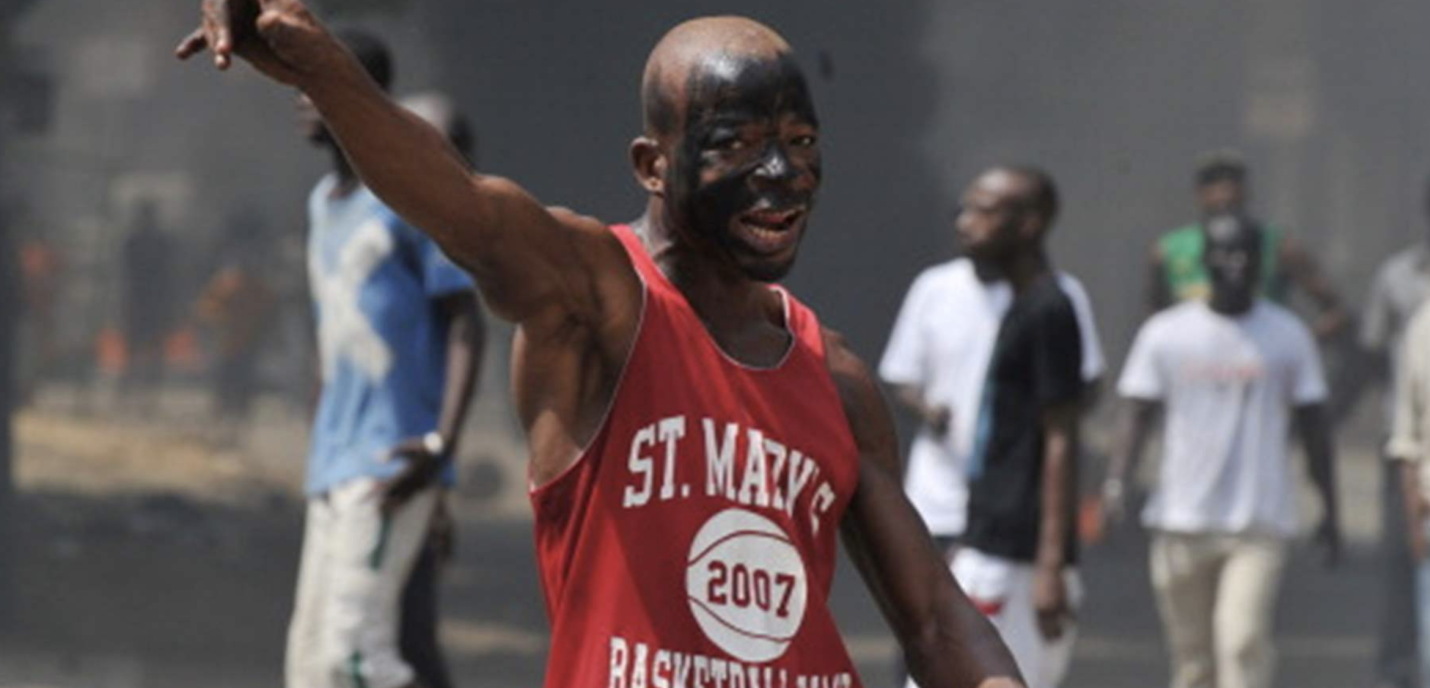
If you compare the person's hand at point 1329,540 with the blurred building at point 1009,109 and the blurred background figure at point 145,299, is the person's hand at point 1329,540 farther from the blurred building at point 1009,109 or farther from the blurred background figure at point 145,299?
the blurred background figure at point 145,299

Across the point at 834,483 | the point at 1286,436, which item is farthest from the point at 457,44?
the point at 834,483

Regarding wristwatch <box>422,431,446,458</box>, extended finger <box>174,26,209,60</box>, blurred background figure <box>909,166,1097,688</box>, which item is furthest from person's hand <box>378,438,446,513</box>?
extended finger <box>174,26,209,60</box>

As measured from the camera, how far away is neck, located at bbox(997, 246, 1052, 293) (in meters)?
8.71

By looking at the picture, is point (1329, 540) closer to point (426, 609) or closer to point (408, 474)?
point (426, 609)

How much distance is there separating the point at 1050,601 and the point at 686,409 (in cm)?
413

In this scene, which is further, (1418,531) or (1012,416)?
(1418,531)

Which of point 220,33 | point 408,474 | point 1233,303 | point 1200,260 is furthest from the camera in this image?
point 1200,260

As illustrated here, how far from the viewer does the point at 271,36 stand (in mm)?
4008

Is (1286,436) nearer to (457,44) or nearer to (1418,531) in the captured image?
(1418,531)

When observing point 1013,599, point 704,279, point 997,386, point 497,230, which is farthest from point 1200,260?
point 497,230

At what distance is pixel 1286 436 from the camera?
10234 mm

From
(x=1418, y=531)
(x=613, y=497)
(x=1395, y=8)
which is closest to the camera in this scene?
(x=613, y=497)

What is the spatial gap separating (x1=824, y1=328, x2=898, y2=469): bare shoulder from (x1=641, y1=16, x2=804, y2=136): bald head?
42 cm

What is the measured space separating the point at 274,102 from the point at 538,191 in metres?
0.93
